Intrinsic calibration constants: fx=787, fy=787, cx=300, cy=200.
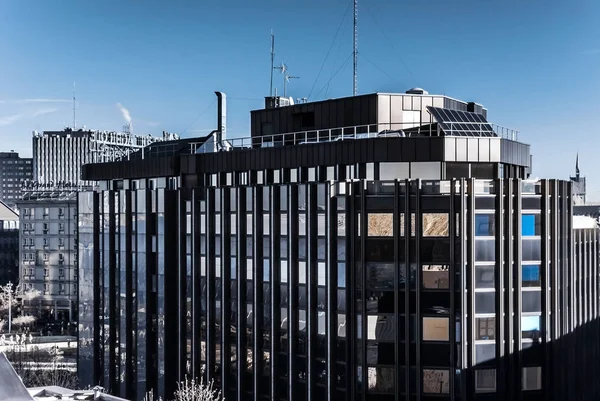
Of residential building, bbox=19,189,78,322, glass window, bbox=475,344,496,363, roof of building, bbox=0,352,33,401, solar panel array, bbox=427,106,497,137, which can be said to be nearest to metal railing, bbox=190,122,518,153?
solar panel array, bbox=427,106,497,137

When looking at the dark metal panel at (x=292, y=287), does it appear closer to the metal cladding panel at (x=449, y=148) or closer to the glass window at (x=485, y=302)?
the metal cladding panel at (x=449, y=148)

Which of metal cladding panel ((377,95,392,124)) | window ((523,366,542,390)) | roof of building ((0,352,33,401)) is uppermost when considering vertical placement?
metal cladding panel ((377,95,392,124))

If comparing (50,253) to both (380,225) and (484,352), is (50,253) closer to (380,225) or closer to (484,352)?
(380,225)

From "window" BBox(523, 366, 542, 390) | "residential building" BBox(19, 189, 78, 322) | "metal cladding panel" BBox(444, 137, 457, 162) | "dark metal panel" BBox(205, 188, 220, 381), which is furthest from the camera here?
"residential building" BBox(19, 189, 78, 322)

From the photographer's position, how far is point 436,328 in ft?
202

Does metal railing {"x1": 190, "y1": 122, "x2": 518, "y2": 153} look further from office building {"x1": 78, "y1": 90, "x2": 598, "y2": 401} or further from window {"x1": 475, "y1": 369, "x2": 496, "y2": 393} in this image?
window {"x1": 475, "y1": 369, "x2": 496, "y2": 393}

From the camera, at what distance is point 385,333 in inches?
2472

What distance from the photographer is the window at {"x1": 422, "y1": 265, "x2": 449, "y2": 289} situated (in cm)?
6125

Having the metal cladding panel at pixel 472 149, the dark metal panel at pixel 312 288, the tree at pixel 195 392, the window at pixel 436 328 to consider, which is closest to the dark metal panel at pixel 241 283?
the tree at pixel 195 392

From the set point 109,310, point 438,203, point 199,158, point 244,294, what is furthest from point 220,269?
point 438,203

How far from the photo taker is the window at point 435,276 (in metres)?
61.2

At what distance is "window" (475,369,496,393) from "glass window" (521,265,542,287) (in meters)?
7.55

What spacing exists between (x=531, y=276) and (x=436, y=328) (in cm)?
903

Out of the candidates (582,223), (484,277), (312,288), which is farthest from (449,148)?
(582,223)
